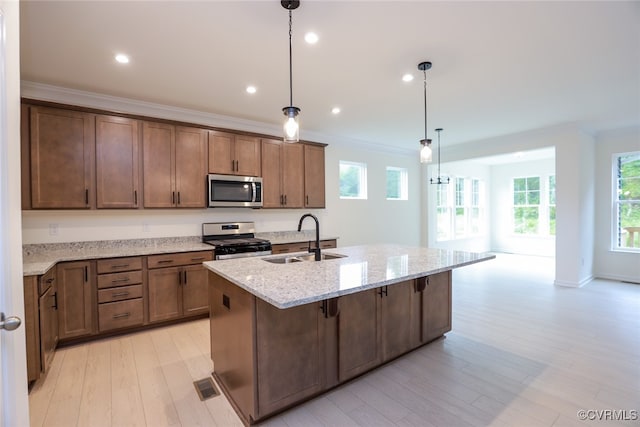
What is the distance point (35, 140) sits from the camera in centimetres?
289

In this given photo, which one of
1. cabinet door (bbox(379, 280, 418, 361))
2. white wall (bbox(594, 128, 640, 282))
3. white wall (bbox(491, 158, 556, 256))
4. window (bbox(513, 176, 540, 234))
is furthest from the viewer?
window (bbox(513, 176, 540, 234))

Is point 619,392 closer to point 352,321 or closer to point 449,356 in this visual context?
point 449,356

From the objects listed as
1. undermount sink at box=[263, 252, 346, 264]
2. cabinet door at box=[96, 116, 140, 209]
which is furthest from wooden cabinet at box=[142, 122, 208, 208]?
undermount sink at box=[263, 252, 346, 264]

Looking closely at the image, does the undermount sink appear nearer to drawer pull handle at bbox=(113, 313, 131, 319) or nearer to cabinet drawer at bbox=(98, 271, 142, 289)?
cabinet drawer at bbox=(98, 271, 142, 289)

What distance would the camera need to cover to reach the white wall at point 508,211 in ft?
26.7

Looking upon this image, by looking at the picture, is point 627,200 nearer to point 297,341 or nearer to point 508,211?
point 508,211

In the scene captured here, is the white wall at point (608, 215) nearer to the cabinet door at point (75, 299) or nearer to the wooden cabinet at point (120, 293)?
the wooden cabinet at point (120, 293)

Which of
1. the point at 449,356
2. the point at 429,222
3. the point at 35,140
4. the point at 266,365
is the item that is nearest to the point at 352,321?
the point at 266,365

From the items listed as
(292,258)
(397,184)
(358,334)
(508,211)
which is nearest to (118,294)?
(292,258)

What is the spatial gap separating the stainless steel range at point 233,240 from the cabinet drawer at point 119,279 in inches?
32.8

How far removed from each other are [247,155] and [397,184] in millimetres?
3710

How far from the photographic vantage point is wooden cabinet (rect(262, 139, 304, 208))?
4.39 meters

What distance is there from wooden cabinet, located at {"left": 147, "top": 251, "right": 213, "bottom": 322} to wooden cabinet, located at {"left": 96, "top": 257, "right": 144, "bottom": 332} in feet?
0.37

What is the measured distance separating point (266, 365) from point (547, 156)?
874cm
